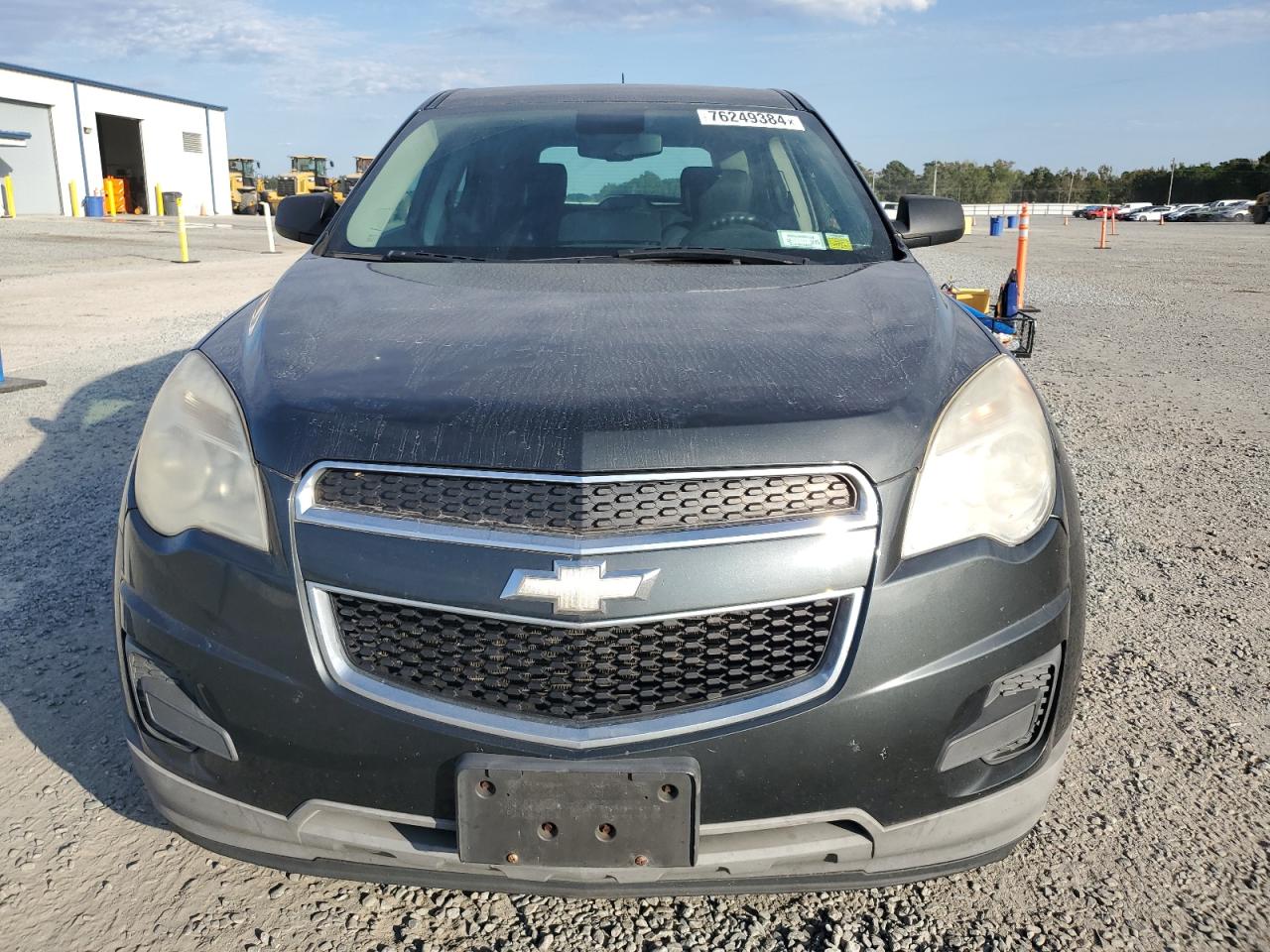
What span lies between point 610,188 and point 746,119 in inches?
21.2

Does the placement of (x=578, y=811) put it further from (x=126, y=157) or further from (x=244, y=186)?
(x=244, y=186)

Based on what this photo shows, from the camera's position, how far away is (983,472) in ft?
5.67

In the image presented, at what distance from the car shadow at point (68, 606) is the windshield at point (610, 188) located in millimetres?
1402

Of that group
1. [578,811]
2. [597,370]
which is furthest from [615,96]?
[578,811]

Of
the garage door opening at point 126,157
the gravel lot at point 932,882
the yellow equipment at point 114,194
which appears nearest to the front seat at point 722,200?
the gravel lot at point 932,882

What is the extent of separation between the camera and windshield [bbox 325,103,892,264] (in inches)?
110

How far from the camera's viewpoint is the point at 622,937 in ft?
6.23

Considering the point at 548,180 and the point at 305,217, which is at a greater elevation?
the point at 548,180

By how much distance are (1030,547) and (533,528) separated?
2.75 ft

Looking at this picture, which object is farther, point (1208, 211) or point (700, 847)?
point (1208, 211)

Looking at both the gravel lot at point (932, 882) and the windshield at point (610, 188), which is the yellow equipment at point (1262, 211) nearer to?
the gravel lot at point (932, 882)

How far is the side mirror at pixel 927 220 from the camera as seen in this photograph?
3.16 meters

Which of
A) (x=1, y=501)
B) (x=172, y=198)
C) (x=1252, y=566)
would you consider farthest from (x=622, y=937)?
(x=172, y=198)

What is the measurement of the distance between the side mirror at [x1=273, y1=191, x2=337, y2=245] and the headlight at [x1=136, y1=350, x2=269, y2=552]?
1435 mm
